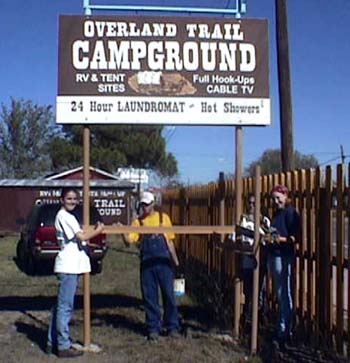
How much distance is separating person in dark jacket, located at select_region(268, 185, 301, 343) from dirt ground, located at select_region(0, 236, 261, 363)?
0.57 meters

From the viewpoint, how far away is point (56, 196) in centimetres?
3678

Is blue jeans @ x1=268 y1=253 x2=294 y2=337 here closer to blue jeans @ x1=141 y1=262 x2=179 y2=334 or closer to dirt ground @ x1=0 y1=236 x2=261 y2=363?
dirt ground @ x1=0 y1=236 x2=261 y2=363

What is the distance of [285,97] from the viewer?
1525cm

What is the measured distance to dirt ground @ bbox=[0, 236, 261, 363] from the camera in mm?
8047

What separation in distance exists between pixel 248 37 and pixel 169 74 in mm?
1048

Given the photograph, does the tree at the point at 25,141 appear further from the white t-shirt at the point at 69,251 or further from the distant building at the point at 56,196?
the white t-shirt at the point at 69,251

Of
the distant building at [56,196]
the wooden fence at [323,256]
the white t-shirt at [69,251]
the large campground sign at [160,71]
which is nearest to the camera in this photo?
the wooden fence at [323,256]

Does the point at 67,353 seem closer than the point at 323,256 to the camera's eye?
No

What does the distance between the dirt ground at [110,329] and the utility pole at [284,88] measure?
3914 millimetres

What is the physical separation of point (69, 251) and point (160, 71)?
7.59ft

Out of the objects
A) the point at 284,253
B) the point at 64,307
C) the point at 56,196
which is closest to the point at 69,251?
the point at 64,307

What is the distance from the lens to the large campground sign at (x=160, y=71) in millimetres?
8641

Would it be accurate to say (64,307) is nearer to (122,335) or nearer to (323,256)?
(122,335)

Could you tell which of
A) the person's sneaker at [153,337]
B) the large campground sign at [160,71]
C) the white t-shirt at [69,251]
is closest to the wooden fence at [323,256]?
the large campground sign at [160,71]
